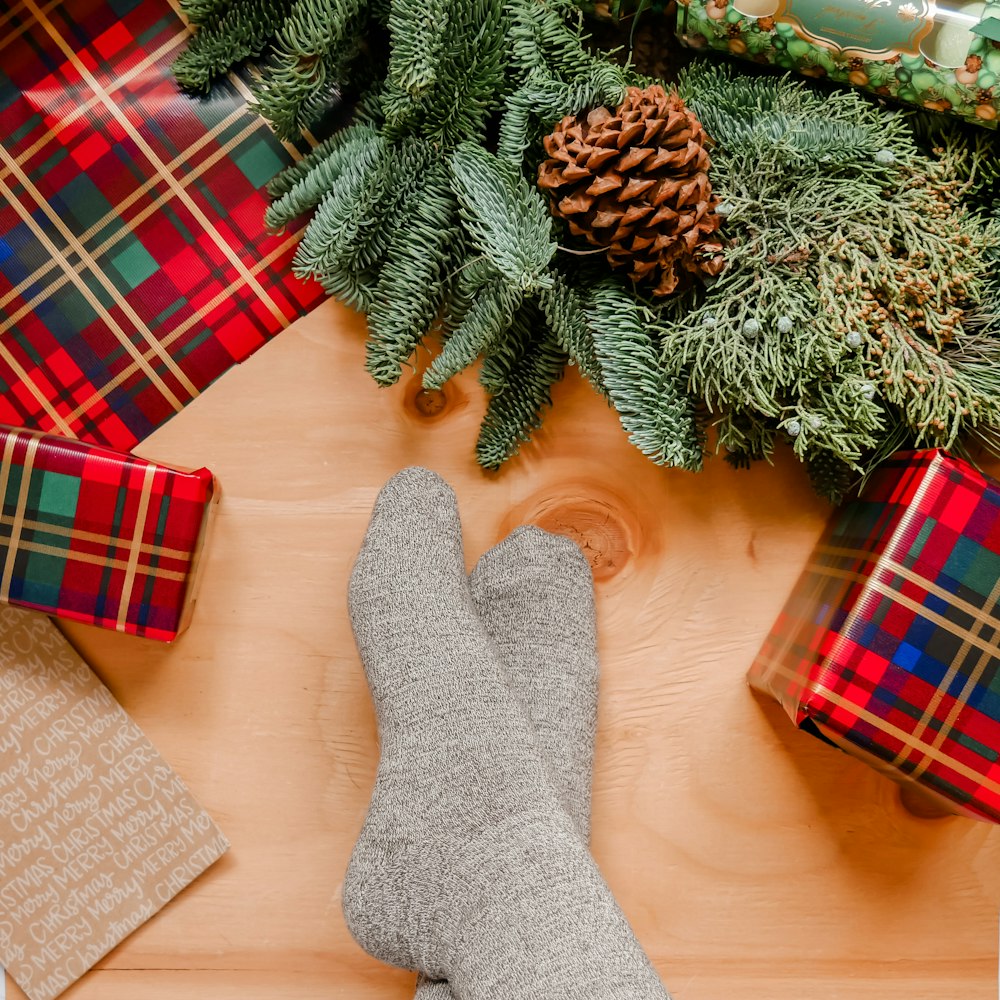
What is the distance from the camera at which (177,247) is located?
2.34 feet

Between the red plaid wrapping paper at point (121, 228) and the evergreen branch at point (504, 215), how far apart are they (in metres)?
0.20

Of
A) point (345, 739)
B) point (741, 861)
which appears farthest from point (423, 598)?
point (741, 861)

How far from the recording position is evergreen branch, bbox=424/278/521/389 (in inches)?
24.0

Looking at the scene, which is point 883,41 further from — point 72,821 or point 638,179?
point 72,821

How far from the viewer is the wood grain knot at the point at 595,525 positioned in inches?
29.5

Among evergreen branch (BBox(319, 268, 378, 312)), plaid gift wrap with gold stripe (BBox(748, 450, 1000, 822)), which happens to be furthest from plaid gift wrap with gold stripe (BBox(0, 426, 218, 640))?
plaid gift wrap with gold stripe (BBox(748, 450, 1000, 822))

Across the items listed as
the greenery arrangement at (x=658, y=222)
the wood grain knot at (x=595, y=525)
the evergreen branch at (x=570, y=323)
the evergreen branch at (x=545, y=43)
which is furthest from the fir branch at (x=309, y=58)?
the wood grain knot at (x=595, y=525)

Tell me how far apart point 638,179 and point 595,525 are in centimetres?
31

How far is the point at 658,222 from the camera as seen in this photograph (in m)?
0.55

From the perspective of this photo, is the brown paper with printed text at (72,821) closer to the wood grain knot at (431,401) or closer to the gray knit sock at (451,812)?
the gray knit sock at (451,812)

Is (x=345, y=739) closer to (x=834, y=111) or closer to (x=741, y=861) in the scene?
(x=741, y=861)

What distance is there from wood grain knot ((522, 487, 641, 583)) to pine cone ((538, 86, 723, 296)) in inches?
9.3

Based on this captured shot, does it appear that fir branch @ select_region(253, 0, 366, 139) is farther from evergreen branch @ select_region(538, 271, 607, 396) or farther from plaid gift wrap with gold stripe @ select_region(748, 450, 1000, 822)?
plaid gift wrap with gold stripe @ select_region(748, 450, 1000, 822)

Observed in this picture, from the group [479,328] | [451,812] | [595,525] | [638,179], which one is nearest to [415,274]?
Result: [479,328]
